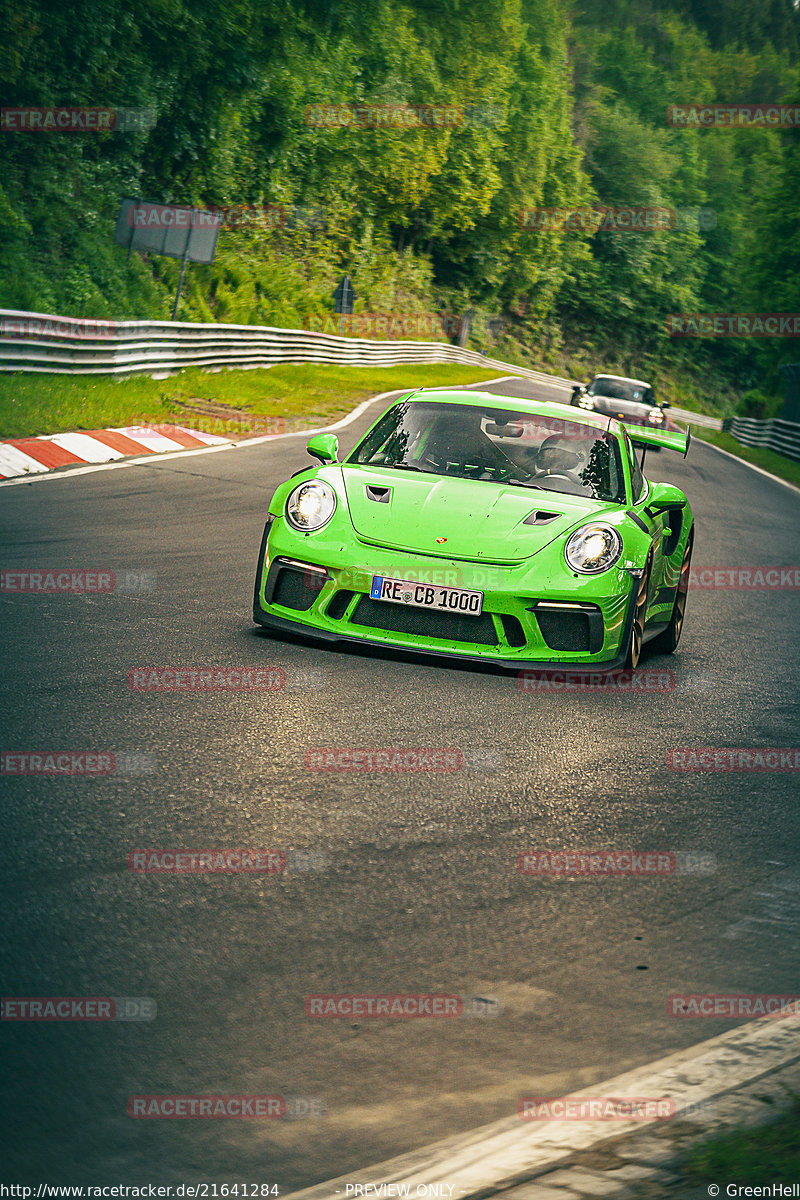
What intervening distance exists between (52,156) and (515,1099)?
3338cm

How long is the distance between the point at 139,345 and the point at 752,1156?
65.0 ft

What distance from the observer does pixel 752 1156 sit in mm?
2424

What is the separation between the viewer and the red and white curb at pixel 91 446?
13.3 meters

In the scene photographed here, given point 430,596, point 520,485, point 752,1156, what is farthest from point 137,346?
point 752,1156

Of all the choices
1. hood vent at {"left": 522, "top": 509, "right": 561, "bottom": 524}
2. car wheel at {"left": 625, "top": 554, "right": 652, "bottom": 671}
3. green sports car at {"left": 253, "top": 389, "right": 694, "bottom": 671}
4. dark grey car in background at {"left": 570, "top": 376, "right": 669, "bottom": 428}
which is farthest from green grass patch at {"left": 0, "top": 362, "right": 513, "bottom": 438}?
car wheel at {"left": 625, "top": 554, "right": 652, "bottom": 671}

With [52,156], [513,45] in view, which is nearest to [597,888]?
[52,156]

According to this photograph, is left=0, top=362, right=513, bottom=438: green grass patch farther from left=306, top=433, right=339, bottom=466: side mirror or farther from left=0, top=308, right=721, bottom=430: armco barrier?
left=306, top=433, right=339, bottom=466: side mirror

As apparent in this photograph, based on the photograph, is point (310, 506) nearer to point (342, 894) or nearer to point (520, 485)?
point (520, 485)

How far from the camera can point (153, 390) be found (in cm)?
2050

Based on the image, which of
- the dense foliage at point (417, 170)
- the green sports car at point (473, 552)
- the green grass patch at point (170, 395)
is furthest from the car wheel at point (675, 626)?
the dense foliage at point (417, 170)

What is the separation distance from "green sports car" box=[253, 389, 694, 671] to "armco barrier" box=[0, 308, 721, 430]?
10.1 metres

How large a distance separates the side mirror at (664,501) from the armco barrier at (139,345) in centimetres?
1053

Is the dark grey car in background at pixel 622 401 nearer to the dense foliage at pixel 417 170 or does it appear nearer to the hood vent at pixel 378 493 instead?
the dense foliage at pixel 417 170

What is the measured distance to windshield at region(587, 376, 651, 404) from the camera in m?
32.6
